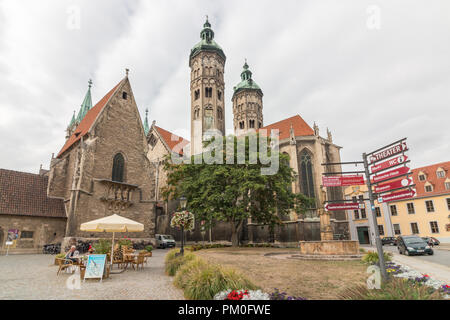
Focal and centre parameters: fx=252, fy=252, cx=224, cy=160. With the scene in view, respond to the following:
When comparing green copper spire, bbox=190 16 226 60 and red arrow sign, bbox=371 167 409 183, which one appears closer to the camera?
red arrow sign, bbox=371 167 409 183

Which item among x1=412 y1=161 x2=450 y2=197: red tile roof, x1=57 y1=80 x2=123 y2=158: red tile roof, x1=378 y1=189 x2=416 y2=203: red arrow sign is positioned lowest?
x1=378 y1=189 x2=416 y2=203: red arrow sign

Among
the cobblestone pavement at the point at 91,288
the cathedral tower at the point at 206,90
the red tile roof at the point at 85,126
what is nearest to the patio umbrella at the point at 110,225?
the cobblestone pavement at the point at 91,288

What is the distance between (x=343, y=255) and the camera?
13.9 metres

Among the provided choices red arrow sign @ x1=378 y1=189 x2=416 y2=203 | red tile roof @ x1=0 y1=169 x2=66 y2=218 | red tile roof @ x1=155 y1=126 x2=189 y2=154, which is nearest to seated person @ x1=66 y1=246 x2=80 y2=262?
red arrow sign @ x1=378 y1=189 x2=416 y2=203

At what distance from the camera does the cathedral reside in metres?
22.0

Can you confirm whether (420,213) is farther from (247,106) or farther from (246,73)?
(246,73)

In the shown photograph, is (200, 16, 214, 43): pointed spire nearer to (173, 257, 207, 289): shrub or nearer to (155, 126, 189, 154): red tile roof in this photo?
(155, 126, 189, 154): red tile roof

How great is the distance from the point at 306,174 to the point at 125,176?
24019 millimetres

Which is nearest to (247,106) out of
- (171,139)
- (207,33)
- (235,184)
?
(207,33)

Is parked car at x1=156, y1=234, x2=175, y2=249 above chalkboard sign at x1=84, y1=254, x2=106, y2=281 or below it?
below

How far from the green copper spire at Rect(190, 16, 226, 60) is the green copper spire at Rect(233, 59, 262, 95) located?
9458mm

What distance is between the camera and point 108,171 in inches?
984
